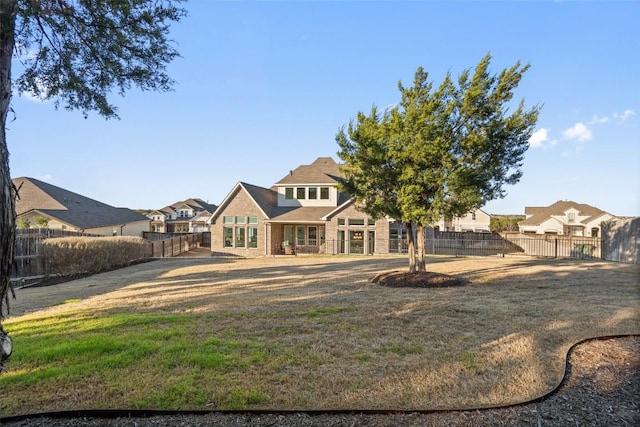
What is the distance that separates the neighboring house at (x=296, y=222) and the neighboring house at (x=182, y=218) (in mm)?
25946

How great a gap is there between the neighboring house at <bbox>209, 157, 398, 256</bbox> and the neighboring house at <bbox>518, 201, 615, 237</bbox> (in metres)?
28.1

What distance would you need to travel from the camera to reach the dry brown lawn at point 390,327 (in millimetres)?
3707

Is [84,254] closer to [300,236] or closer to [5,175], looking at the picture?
[5,175]

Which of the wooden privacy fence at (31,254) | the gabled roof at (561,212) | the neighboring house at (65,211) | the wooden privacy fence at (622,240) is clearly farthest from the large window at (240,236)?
the gabled roof at (561,212)

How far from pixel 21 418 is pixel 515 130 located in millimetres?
12299

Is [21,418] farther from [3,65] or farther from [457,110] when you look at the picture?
[457,110]

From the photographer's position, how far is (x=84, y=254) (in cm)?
1557

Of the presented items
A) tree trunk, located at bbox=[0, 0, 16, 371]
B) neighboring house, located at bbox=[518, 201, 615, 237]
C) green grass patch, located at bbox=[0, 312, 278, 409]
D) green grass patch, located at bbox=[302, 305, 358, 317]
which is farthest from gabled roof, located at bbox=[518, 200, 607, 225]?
tree trunk, located at bbox=[0, 0, 16, 371]

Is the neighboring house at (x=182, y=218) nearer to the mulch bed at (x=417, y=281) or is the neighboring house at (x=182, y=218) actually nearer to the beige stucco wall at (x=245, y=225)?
the beige stucco wall at (x=245, y=225)

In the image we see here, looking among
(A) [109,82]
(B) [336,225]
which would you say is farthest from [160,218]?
(A) [109,82]

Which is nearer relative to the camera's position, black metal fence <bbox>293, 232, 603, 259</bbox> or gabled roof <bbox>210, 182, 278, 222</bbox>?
black metal fence <bbox>293, 232, 603, 259</bbox>

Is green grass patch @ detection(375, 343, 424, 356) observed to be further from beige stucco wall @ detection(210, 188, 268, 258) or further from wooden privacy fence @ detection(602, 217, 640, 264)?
beige stucco wall @ detection(210, 188, 268, 258)

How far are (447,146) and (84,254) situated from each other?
1543cm

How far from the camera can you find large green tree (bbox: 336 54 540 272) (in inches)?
417
